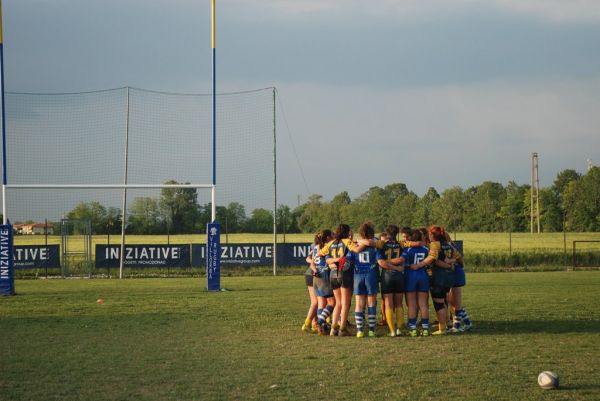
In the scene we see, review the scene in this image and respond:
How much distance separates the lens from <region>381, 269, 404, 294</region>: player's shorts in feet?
40.8

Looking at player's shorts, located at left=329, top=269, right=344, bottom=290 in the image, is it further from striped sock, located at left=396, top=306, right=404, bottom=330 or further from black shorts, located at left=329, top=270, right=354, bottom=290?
striped sock, located at left=396, top=306, right=404, bottom=330

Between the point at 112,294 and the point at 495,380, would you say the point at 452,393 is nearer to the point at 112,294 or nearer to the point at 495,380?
the point at 495,380

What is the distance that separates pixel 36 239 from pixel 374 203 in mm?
21654

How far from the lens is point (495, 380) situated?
27.7 ft

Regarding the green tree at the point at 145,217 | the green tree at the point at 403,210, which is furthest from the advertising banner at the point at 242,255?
the green tree at the point at 403,210

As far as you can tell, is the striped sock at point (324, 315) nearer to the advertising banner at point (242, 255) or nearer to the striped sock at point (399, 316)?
the striped sock at point (399, 316)

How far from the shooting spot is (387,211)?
A: 160ft

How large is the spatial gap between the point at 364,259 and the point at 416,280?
98cm

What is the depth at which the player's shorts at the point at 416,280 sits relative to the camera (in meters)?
12.4

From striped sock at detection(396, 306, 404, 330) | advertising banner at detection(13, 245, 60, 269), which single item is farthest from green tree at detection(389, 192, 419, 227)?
striped sock at detection(396, 306, 404, 330)

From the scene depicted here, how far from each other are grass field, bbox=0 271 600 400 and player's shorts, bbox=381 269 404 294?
859mm

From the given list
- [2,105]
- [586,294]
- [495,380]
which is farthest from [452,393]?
[2,105]

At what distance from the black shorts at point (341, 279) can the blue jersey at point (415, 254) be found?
0.99 meters

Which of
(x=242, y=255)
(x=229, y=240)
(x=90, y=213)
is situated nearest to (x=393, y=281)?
(x=242, y=255)
